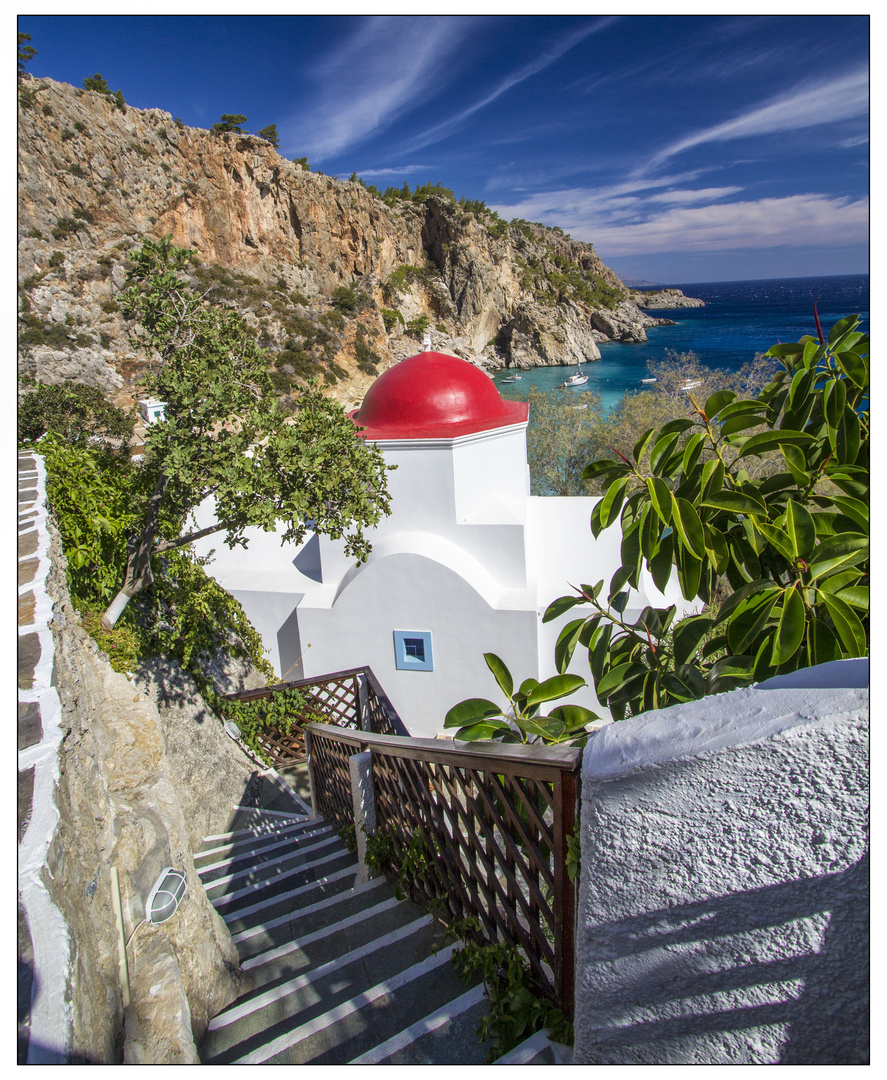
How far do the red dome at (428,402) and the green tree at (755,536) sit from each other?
17.0 ft

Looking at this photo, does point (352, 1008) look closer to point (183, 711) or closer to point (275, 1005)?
point (275, 1005)

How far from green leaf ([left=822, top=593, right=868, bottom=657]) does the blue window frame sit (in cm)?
587

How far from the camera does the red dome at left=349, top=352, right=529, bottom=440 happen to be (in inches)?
285

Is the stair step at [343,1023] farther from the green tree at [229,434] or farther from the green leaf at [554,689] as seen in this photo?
the green tree at [229,434]

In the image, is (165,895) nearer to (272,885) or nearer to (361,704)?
(272,885)

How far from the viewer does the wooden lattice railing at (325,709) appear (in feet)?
20.5

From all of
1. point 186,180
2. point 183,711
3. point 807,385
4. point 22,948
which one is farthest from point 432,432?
point 186,180

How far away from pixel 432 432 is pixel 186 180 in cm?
3892

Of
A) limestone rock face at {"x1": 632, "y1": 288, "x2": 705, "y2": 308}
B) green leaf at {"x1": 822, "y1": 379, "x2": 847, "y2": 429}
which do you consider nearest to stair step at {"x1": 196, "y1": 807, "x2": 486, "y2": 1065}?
green leaf at {"x1": 822, "y1": 379, "x2": 847, "y2": 429}

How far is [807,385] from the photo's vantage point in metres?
1.95

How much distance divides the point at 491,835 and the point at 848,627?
4.92 feet

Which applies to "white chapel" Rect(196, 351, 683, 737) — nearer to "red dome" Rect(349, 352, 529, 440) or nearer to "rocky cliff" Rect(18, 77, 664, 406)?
"red dome" Rect(349, 352, 529, 440)

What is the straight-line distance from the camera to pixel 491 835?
2.18 metres

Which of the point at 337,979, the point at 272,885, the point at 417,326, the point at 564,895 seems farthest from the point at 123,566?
the point at 417,326
